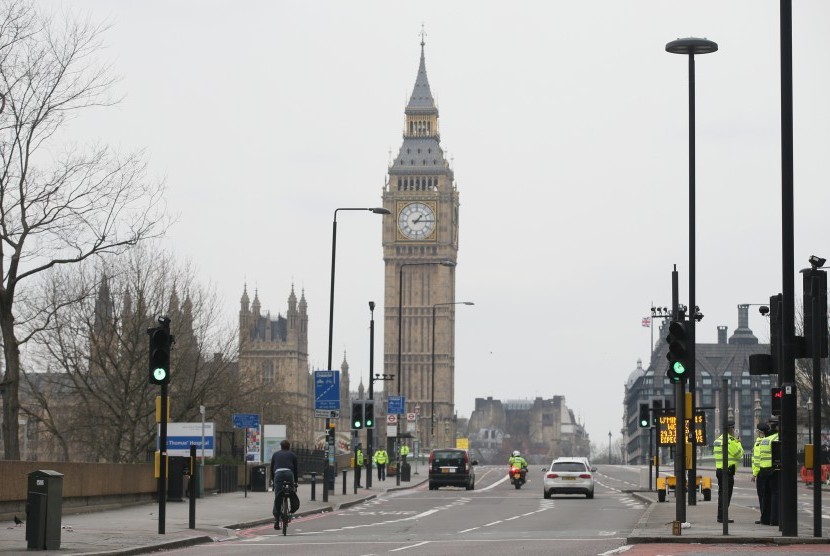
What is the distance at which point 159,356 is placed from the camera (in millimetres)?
25359

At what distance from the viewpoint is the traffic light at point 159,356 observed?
25.2 metres

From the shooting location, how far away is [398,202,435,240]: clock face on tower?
616ft

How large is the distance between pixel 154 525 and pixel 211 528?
111 cm

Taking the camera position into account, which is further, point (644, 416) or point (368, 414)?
point (368, 414)

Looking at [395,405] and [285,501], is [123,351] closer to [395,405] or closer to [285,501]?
[395,405]

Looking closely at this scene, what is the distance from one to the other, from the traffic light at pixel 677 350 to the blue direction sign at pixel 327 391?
2173cm

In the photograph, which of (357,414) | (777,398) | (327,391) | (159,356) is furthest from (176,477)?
(777,398)

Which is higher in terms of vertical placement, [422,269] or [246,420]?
[422,269]

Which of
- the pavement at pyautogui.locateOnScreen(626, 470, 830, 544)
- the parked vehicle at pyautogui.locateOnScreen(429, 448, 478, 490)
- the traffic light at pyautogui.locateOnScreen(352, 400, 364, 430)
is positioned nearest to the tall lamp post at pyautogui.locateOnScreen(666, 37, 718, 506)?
the pavement at pyautogui.locateOnScreen(626, 470, 830, 544)

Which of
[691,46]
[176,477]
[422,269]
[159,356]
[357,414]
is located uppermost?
[422,269]

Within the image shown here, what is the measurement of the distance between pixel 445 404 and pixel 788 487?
17097cm

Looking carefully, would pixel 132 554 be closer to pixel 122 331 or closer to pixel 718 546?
pixel 718 546

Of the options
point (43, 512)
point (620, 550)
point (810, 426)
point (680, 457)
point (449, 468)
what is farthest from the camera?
point (449, 468)

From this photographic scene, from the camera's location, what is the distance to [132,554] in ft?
73.0
